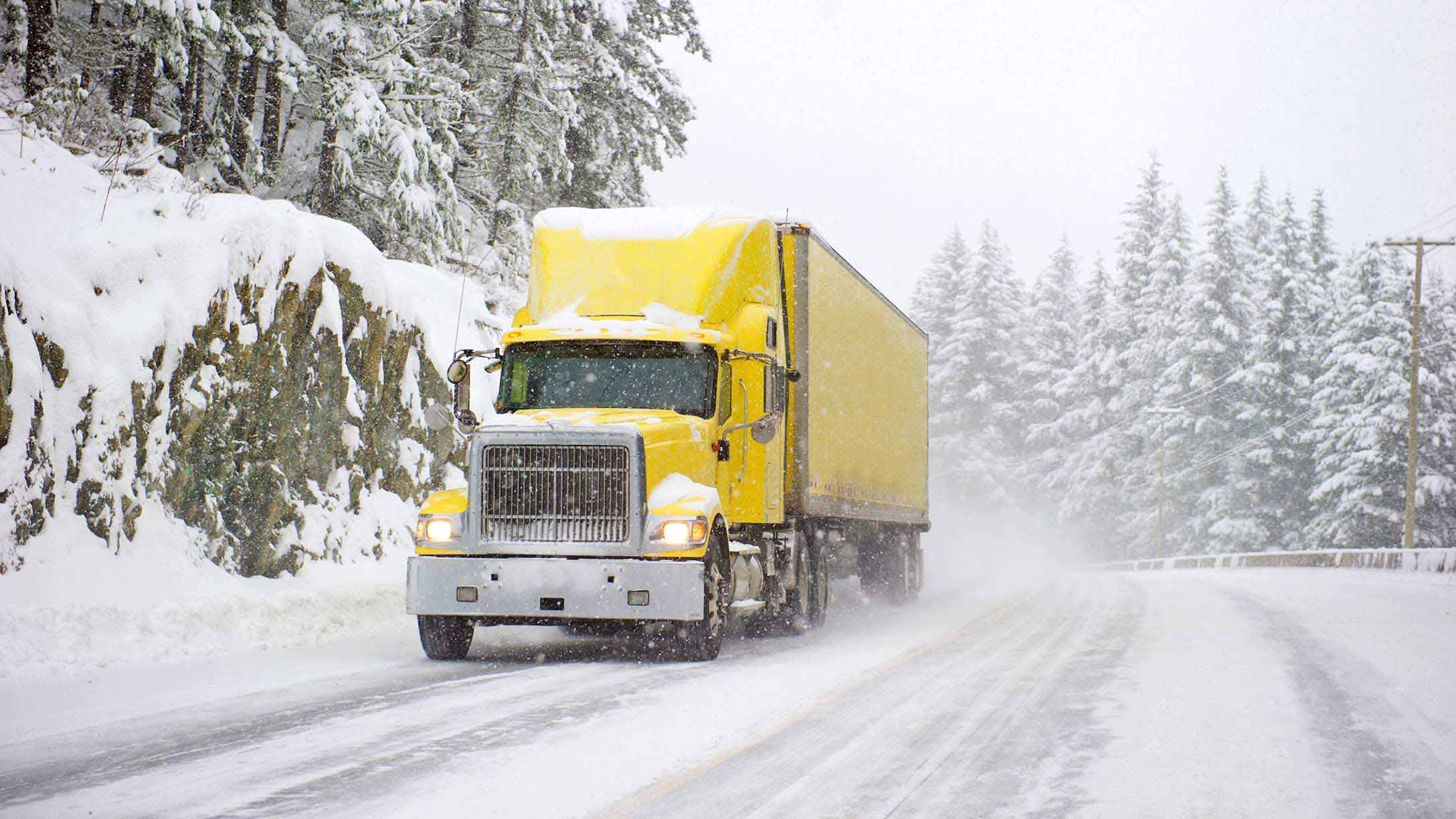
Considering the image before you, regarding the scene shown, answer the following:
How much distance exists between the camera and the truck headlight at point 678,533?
39.6 feet

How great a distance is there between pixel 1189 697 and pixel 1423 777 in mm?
2971

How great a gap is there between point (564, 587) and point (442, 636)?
4.35 ft

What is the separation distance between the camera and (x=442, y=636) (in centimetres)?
1249

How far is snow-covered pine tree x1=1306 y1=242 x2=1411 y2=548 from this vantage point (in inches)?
2146

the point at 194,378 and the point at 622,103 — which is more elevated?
the point at 622,103

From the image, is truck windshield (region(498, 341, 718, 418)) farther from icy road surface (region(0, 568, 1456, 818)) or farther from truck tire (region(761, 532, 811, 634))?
truck tire (region(761, 532, 811, 634))

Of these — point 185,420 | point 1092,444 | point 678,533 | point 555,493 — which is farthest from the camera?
point 1092,444

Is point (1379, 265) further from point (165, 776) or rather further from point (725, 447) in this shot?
point (165, 776)

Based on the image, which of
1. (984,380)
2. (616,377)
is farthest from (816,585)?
(984,380)

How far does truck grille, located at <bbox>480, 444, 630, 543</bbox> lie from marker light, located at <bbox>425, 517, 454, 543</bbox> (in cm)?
29

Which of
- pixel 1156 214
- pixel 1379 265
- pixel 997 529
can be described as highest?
pixel 1156 214

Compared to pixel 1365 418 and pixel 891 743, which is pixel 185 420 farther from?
pixel 1365 418

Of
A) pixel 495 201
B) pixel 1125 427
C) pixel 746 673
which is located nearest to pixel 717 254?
pixel 746 673

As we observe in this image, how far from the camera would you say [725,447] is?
13.5 metres
